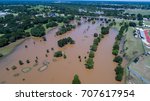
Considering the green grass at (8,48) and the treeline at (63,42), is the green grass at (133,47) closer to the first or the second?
the treeline at (63,42)

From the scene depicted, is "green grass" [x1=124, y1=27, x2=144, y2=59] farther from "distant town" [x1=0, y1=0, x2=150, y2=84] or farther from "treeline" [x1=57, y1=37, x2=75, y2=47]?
"treeline" [x1=57, y1=37, x2=75, y2=47]

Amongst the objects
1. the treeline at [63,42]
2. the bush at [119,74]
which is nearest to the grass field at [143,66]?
the bush at [119,74]

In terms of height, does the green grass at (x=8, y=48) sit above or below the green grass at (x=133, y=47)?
below

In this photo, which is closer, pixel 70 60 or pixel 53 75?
pixel 53 75

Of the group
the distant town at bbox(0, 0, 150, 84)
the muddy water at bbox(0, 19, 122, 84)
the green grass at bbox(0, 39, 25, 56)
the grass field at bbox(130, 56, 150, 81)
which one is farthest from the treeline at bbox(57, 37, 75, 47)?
the grass field at bbox(130, 56, 150, 81)

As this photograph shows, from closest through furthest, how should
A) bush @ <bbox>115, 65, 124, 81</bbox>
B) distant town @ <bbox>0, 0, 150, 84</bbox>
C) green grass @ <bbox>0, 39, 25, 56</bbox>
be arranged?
1. bush @ <bbox>115, 65, 124, 81</bbox>
2. distant town @ <bbox>0, 0, 150, 84</bbox>
3. green grass @ <bbox>0, 39, 25, 56</bbox>

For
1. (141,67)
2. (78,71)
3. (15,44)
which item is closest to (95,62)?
(78,71)

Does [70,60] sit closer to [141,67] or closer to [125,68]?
[125,68]

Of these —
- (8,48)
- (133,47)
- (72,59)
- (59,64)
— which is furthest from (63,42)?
(133,47)
